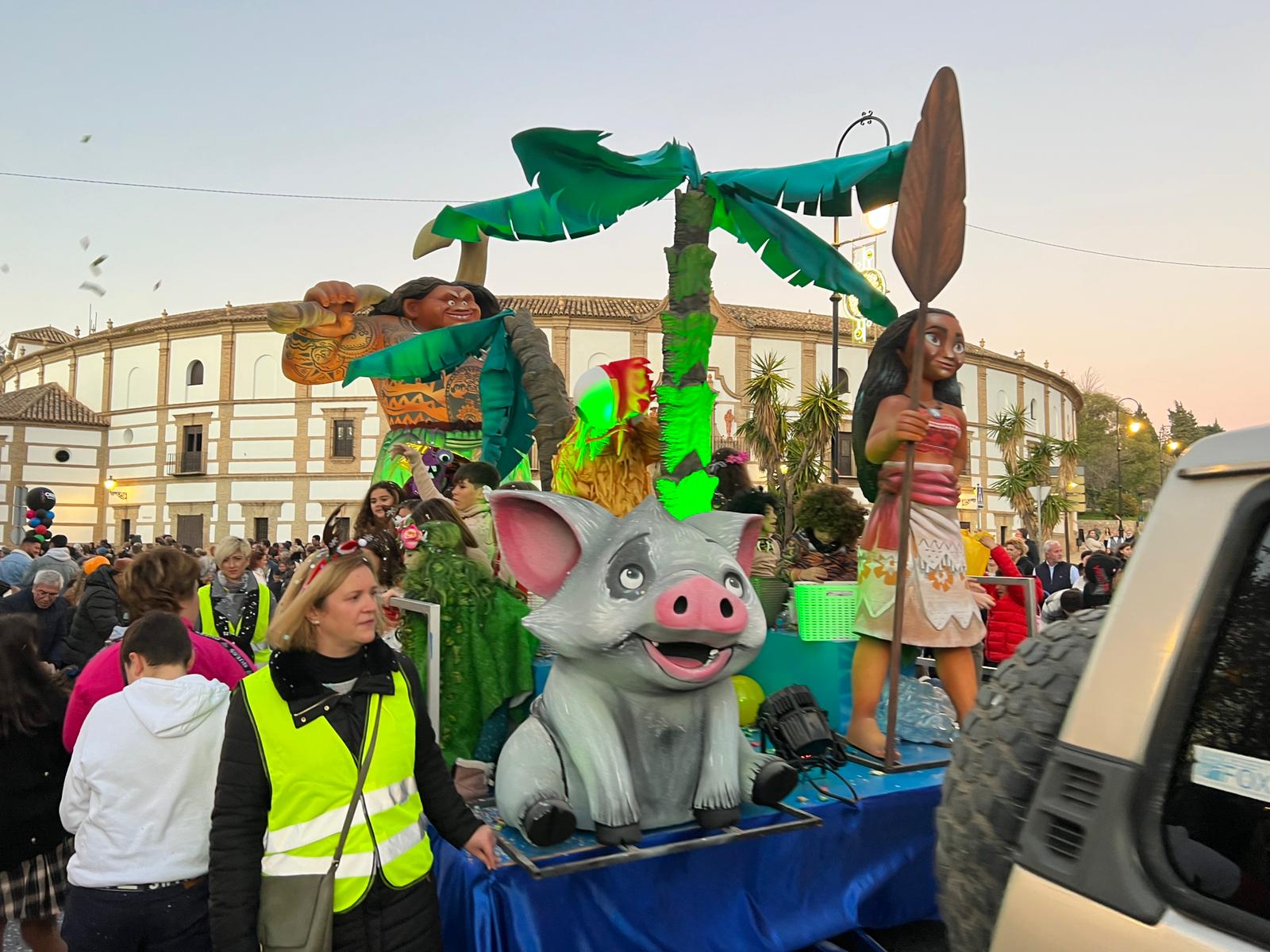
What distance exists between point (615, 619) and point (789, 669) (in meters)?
1.96

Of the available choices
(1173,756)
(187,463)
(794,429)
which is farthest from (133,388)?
(1173,756)

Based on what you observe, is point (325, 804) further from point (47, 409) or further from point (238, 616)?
point (47, 409)

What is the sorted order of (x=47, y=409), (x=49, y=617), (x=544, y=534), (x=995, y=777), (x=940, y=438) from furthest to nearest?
(x=47, y=409)
(x=49, y=617)
(x=940, y=438)
(x=544, y=534)
(x=995, y=777)

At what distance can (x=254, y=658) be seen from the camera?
4031 mm

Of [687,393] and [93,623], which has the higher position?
[687,393]

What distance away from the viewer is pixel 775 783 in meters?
2.59

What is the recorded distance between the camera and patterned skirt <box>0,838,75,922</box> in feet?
8.71

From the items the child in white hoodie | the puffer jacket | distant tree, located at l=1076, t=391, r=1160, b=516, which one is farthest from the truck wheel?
distant tree, located at l=1076, t=391, r=1160, b=516

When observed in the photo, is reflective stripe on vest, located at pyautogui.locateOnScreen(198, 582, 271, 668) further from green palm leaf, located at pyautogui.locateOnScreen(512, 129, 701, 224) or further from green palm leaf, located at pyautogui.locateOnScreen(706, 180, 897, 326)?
green palm leaf, located at pyautogui.locateOnScreen(706, 180, 897, 326)

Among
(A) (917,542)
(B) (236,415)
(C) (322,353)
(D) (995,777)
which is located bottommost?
(D) (995,777)

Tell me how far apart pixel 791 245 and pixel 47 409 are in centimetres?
3439

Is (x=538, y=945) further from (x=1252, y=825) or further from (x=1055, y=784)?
(x=1252, y=825)

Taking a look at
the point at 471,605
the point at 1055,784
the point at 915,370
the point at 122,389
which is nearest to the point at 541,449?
the point at 471,605

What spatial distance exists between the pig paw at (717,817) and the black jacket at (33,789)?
73.7 inches
